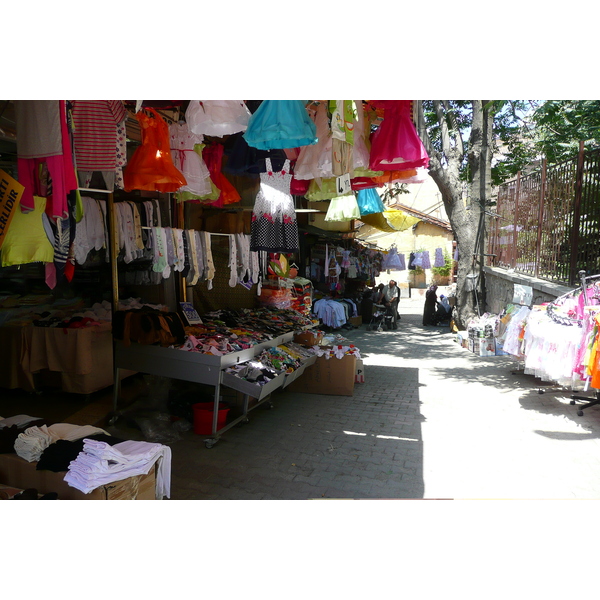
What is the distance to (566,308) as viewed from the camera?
22.1 feet

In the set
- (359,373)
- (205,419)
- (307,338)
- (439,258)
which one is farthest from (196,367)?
(439,258)

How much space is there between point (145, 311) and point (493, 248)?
11257mm

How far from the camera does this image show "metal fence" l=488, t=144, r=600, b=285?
7812 millimetres

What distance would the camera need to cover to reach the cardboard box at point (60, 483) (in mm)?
2902

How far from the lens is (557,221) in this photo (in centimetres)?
904

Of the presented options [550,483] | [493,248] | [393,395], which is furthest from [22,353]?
[493,248]

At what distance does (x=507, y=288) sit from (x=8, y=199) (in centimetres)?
1064

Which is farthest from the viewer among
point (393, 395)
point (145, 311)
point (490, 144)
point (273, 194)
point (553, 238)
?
point (490, 144)

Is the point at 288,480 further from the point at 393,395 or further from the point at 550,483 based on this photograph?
the point at 393,395

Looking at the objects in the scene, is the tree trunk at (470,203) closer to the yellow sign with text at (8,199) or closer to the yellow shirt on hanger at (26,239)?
the yellow shirt on hanger at (26,239)

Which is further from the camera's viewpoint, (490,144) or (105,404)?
(490,144)

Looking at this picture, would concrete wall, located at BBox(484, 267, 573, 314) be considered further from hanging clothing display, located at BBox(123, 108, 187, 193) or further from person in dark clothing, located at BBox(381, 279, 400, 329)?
hanging clothing display, located at BBox(123, 108, 187, 193)

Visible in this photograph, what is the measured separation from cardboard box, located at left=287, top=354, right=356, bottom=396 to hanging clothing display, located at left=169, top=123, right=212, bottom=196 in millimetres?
3372

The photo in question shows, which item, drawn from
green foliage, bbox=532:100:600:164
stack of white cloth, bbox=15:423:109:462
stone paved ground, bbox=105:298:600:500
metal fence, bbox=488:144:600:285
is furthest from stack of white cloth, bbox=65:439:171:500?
green foliage, bbox=532:100:600:164
